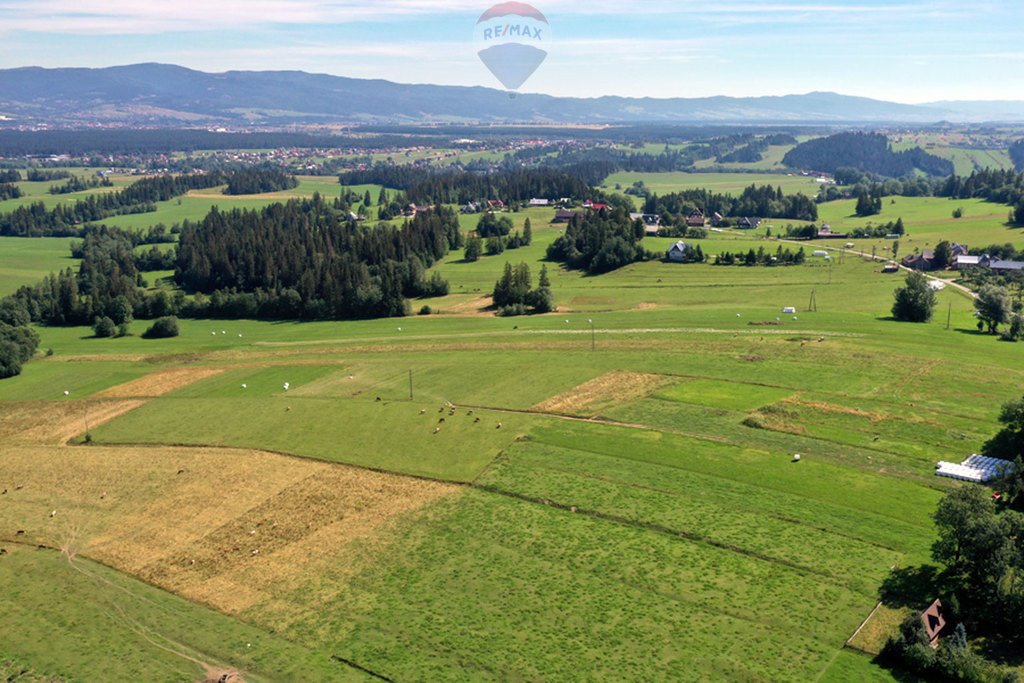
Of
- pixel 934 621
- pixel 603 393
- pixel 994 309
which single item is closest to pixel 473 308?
pixel 603 393

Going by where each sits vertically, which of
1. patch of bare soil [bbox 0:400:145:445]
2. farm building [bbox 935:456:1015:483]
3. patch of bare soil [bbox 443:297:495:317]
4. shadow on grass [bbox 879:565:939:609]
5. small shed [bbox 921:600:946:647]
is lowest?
patch of bare soil [bbox 0:400:145:445]

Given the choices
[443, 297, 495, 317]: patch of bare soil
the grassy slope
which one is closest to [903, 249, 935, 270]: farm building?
[443, 297, 495, 317]: patch of bare soil

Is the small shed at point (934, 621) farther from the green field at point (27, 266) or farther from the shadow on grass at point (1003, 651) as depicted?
the green field at point (27, 266)

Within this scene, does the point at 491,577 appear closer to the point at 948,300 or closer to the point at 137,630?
the point at 137,630

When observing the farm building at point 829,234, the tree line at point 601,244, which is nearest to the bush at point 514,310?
the tree line at point 601,244

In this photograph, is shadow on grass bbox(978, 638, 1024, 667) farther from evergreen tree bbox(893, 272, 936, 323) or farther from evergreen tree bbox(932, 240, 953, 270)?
evergreen tree bbox(932, 240, 953, 270)

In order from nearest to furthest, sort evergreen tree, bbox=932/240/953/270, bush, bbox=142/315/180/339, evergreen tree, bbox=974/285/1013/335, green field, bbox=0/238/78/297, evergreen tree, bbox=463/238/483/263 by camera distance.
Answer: evergreen tree, bbox=974/285/1013/335
bush, bbox=142/315/180/339
evergreen tree, bbox=932/240/953/270
green field, bbox=0/238/78/297
evergreen tree, bbox=463/238/483/263
